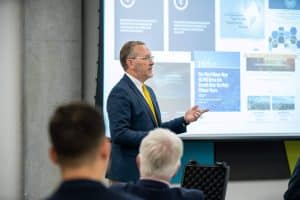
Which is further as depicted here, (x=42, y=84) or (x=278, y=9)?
(x=278, y=9)

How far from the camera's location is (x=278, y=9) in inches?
165

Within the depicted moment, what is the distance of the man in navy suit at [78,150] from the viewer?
1214 millimetres

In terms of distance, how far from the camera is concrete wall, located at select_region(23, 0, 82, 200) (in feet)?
12.8

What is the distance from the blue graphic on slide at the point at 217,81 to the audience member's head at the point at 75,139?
108 inches

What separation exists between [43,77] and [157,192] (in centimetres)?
228

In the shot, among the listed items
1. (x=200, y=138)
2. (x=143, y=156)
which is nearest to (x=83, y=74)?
(x=200, y=138)

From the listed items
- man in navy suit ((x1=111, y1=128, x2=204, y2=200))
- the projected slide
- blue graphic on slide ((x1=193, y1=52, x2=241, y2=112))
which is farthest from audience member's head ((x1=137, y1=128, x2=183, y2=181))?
blue graphic on slide ((x1=193, y1=52, x2=241, y2=112))

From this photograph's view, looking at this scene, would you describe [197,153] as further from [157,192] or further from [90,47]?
[157,192]

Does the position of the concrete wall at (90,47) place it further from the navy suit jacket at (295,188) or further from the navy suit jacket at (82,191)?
the navy suit jacket at (82,191)

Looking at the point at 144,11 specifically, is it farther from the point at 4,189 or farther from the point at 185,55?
the point at 4,189

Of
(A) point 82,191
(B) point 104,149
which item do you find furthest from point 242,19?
(A) point 82,191

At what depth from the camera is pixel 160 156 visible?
1904 millimetres

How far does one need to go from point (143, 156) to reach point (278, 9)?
2.66 metres

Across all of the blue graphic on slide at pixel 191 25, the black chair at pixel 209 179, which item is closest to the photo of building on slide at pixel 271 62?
the blue graphic on slide at pixel 191 25
